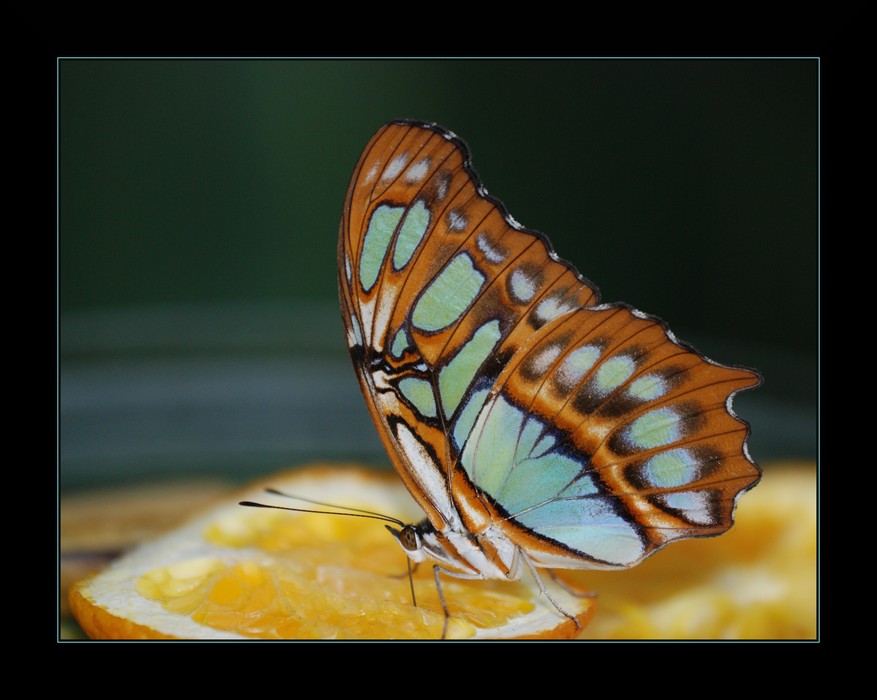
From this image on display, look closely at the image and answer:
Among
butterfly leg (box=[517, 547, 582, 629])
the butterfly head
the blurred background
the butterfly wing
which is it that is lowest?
butterfly leg (box=[517, 547, 582, 629])

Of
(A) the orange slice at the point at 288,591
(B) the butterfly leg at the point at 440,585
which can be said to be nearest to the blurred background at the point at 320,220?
(A) the orange slice at the point at 288,591

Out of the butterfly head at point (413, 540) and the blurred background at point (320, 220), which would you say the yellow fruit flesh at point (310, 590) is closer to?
the butterfly head at point (413, 540)

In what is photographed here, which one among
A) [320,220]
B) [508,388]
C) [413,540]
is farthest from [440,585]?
Answer: [320,220]

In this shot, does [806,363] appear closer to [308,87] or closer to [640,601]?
[640,601]

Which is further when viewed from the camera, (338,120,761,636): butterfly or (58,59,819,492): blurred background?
(58,59,819,492): blurred background

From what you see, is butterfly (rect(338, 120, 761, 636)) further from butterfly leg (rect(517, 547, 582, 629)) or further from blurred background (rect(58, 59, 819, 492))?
blurred background (rect(58, 59, 819, 492))

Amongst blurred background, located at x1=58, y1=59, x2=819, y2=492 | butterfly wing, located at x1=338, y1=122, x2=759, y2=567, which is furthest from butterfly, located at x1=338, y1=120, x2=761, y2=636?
blurred background, located at x1=58, y1=59, x2=819, y2=492

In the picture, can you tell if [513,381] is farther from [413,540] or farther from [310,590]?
[310,590]
